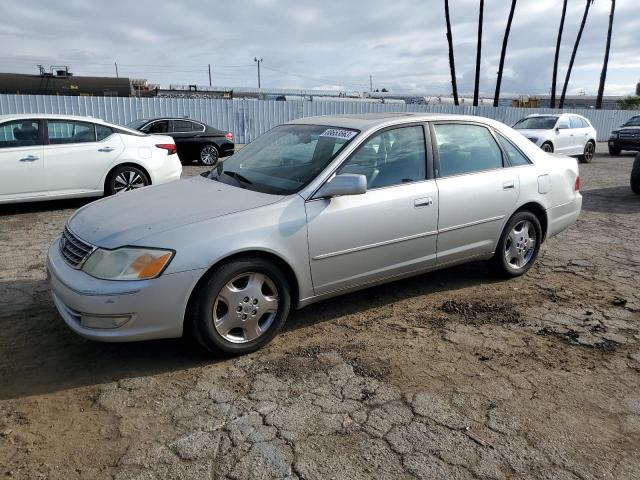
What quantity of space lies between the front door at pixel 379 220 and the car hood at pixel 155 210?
0.48 metres

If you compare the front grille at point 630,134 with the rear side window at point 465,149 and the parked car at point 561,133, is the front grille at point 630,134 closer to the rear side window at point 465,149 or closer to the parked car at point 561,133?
the parked car at point 561,133

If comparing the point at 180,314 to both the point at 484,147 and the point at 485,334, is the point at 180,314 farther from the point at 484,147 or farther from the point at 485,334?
the point at 484,147

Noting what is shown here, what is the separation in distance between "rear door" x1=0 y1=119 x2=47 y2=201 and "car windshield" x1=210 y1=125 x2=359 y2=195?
410 cm

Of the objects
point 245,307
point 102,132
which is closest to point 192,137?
point 102,132

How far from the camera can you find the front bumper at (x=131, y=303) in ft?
10.2

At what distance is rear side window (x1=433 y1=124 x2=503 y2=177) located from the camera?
4.48 m

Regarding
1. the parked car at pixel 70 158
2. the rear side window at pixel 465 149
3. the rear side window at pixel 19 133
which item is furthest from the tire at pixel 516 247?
the rear side window at pixel 19 133

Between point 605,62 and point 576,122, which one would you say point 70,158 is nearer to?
point 576,122

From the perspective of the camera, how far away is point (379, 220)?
155 inches

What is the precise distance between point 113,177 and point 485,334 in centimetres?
622

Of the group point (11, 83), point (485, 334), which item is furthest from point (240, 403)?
point (11, 83)

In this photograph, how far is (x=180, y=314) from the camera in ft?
10.6

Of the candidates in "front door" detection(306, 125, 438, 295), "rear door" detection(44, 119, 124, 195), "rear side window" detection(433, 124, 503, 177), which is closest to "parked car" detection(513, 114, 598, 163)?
"rear side window" detection(433, 124, 503, 177)

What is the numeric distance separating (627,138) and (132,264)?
20927 millimetres
